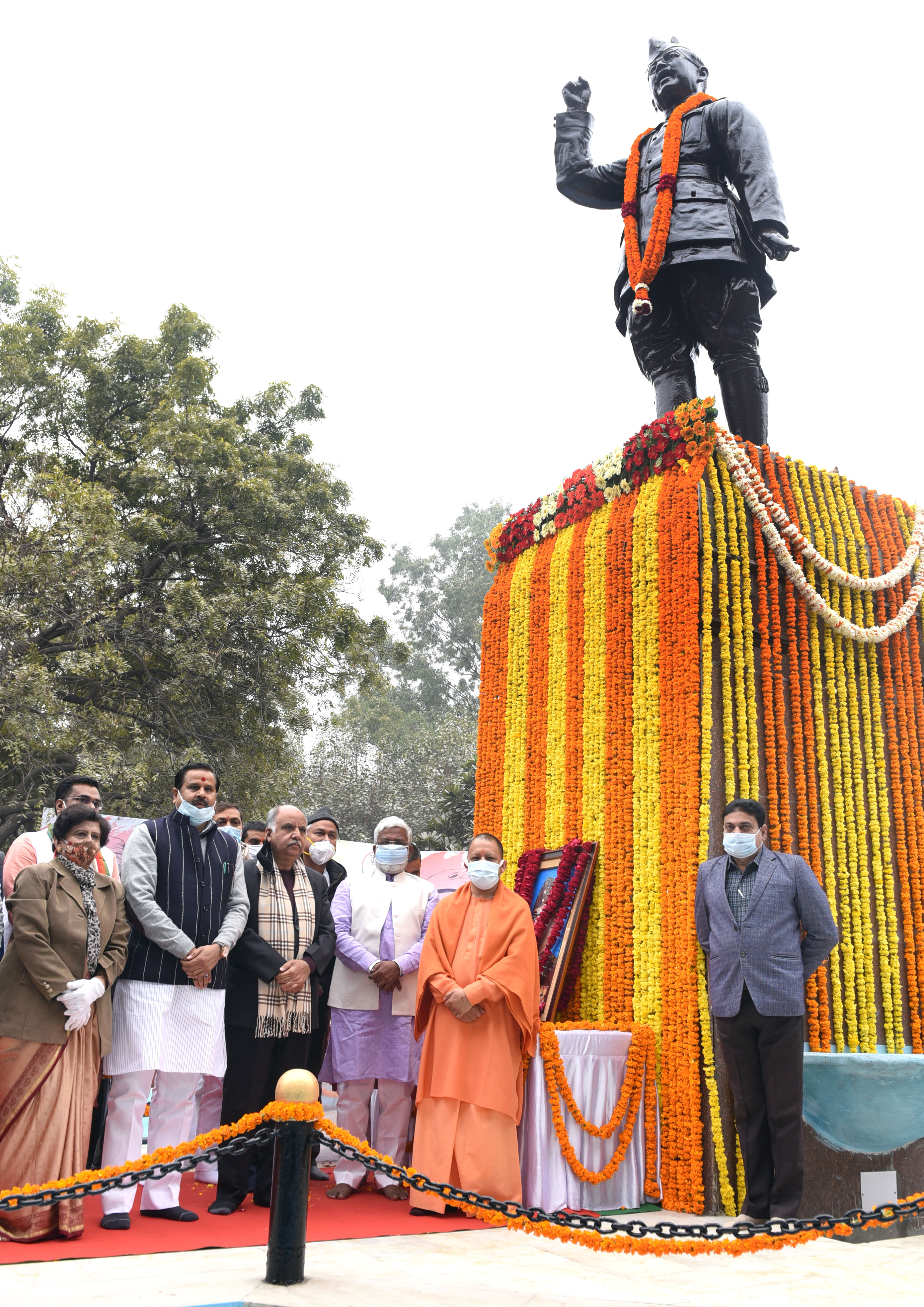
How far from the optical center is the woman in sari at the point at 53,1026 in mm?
3865

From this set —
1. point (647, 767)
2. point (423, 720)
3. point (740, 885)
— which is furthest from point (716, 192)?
point (423, 720)

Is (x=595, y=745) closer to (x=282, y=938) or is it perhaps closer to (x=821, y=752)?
(x=821, y=752)

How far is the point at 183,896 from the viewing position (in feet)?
14.7

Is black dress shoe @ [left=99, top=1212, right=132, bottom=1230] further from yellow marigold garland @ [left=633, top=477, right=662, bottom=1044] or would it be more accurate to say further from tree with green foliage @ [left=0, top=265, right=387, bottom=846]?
tree with green foliage @ [left=0, top=265, right=387, bottom=846]

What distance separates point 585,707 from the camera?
241 inches

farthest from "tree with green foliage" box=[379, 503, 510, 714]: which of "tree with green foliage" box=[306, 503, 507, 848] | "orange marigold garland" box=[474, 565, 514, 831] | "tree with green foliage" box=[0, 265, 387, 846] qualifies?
"orange marigold garland" box=[474, 565, 514, 831]

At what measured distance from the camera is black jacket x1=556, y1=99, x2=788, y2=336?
19.9 feet

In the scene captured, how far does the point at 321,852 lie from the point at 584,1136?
2.17 meters

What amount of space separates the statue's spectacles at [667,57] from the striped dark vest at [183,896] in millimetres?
5449

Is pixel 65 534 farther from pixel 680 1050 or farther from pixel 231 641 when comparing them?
pixel 680 1050

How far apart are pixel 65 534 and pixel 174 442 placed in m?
2.27

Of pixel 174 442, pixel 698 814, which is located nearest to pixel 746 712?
pixel 698 814

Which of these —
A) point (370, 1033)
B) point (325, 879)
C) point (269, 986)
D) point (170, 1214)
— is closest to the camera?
point (170, 1214)

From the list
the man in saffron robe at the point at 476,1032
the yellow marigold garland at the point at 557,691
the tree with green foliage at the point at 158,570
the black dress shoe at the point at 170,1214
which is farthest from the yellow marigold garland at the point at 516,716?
the tree with green foliage at the point at 158,570
